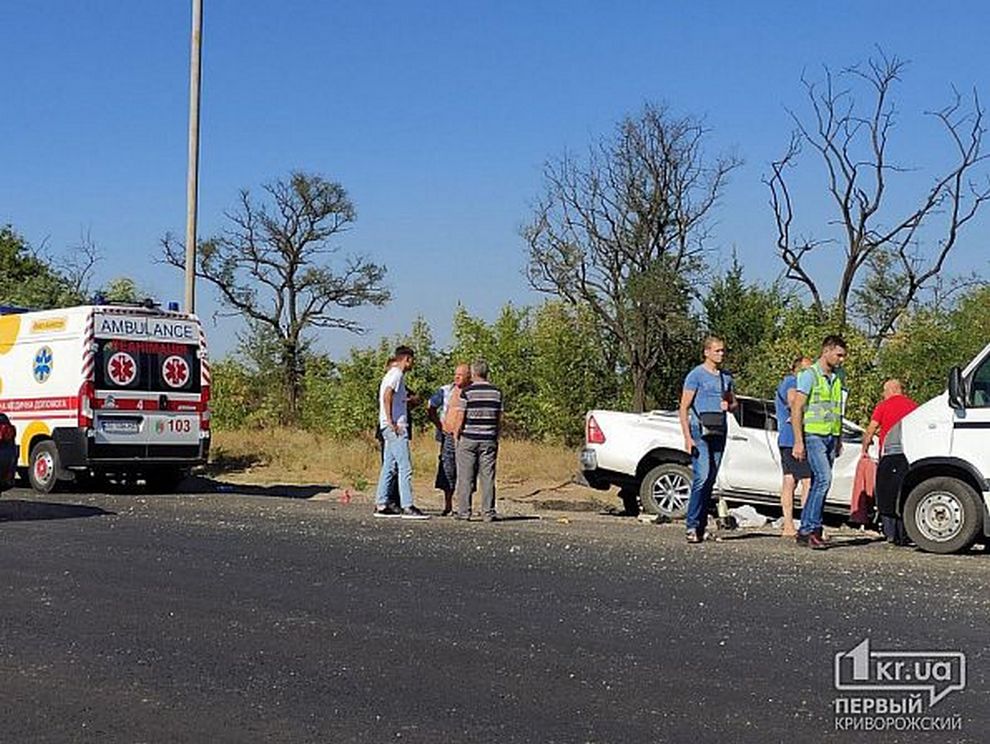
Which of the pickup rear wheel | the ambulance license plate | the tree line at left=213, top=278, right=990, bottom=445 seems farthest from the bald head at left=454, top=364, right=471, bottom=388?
the tree line at left=213, top=278, right=990, bottom=445

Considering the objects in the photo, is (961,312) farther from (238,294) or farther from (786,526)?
(238,294)

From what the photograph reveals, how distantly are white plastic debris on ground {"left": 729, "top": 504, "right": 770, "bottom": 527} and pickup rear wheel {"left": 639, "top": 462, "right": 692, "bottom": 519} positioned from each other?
22.8 inches

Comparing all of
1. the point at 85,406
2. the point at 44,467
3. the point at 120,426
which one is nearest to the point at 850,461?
the point at 120,426

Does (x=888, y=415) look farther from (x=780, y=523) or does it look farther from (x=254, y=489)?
(x=254, y=489)

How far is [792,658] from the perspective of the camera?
772cm

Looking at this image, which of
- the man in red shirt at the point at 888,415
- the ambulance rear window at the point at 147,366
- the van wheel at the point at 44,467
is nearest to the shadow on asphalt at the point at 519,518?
the man in red shirt at the point at 888,415

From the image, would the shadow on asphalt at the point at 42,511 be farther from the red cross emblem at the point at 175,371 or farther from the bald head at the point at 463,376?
the bald head at the point at 463,376

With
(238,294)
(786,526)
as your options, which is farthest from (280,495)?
(238,294)

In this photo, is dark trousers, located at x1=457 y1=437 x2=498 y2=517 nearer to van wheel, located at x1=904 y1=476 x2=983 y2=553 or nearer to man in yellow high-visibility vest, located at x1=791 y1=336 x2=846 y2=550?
man in yellow high-visibility vest, located at x1=791 y1=336 x2=846 y2=550

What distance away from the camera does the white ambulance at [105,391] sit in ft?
61.5

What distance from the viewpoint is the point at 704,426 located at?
13.1 meters

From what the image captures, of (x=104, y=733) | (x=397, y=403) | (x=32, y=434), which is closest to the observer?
(x=104, y=733)

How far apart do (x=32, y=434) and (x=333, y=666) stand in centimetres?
1325

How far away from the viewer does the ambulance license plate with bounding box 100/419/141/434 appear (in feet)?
62.0
